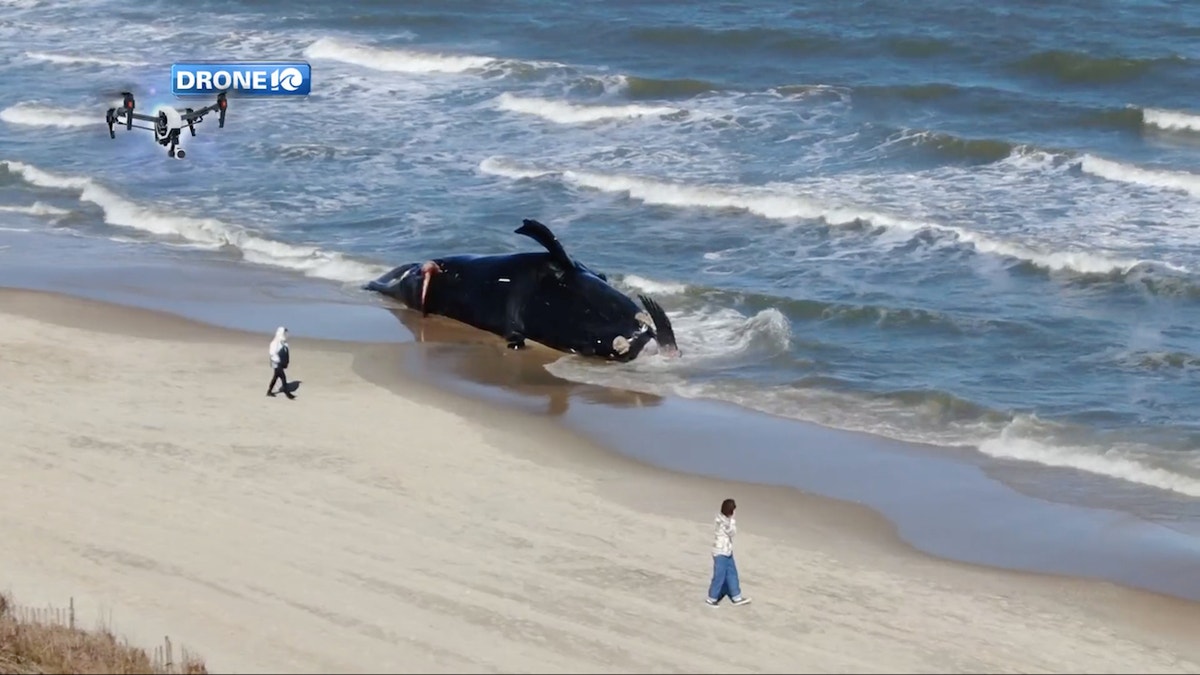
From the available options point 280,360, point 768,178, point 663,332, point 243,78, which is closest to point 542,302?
point 663,332

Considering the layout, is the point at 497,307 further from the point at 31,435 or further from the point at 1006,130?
the point at 1006,130

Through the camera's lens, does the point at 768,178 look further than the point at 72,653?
Yes

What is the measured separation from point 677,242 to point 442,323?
5.90m

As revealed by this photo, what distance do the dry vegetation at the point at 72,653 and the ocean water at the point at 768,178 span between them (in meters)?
→ 10.7

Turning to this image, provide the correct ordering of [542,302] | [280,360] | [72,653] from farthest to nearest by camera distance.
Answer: [542,302] → [280,360] → [72,653]

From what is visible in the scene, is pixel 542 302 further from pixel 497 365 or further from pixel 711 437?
pixel 711 437

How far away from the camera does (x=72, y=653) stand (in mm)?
14609

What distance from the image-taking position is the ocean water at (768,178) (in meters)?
25.3

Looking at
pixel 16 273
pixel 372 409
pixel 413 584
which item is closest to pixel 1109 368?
pixel 372 409

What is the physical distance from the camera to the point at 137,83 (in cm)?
4644

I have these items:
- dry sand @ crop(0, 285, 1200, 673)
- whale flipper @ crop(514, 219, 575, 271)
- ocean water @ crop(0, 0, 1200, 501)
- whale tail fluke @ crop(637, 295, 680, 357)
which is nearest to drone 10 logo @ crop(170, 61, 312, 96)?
ocean water @ crop(0, 0, 1200, 501)

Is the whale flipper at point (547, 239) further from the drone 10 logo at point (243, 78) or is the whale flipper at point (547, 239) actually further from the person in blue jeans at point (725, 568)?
the drone 10 logo at point (243, 78)

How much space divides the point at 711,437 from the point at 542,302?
15.8 ft

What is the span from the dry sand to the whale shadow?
1.27 meters
